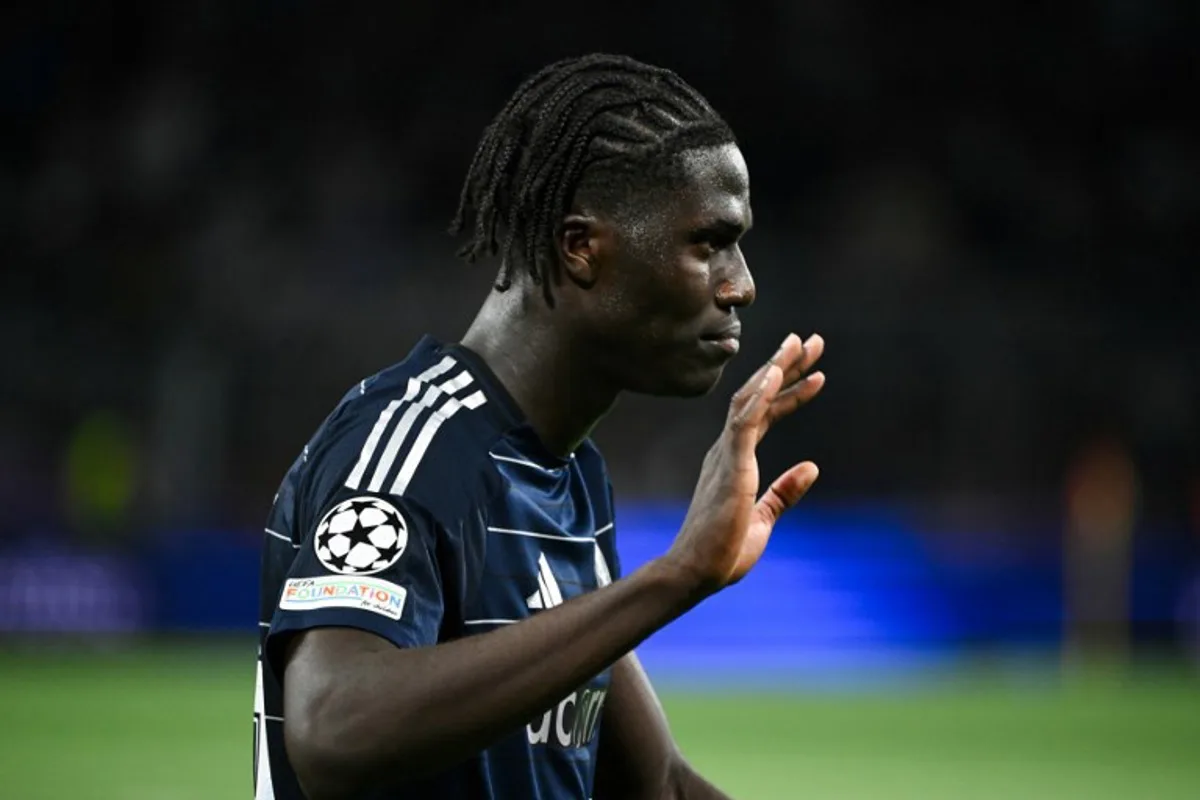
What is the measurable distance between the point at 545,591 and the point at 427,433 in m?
0.40

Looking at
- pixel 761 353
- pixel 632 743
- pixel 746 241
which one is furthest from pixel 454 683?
pixel 746 241

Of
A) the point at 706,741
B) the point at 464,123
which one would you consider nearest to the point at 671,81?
the point at 706,741

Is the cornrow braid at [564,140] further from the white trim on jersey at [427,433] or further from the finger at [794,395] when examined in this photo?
the finger at [794,395]

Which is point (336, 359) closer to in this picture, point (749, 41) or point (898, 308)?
point (898, 308)

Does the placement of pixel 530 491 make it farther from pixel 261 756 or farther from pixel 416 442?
pixel 261 756

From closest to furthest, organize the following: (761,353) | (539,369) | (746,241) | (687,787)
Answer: (539,369)
(687,787)
(761,353)
(746,241)

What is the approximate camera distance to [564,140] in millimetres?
3463

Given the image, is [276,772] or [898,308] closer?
[276,772]

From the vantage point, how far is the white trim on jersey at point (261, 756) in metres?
3.34

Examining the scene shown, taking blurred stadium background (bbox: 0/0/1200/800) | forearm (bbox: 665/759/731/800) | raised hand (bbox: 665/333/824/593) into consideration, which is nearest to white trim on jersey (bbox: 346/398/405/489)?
raised hand (bbox: 665/333/824/593)

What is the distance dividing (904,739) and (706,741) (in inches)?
52.6

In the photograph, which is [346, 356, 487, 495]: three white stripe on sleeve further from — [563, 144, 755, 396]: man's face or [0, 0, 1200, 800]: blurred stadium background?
[0, 0, 1200, 800]: blurred stadium background

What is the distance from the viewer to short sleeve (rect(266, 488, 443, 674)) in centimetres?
295

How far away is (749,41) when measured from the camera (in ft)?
74.1
